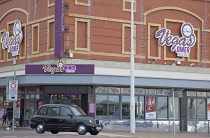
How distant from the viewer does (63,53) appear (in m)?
35.0

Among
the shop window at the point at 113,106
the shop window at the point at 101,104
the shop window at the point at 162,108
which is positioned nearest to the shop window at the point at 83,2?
the shop window at the point at 101,104

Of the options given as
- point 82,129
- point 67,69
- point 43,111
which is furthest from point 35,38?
point 82,129

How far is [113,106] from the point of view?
38062 millimetres

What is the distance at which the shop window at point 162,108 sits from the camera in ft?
132

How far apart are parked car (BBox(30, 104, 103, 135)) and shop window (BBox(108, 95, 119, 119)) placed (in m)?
7.91

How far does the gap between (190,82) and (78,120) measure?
14084 mm

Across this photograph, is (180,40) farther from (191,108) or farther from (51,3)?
(51,3)

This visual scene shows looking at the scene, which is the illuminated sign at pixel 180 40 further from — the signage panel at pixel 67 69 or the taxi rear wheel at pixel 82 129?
the taxi rear wheel at pixel 82 129

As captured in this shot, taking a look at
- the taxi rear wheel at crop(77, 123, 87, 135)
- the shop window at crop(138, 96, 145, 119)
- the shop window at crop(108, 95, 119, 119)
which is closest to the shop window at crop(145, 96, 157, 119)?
the shop window at crop(138, 96, 145, 119)

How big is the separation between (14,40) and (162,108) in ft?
44.7

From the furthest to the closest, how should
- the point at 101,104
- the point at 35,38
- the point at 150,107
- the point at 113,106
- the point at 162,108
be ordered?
the point at 162,108
the point at 150,107
the point at 35,38
the point at 113,106
the point at 101,104

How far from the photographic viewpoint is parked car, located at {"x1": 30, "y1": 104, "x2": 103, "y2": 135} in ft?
95.1

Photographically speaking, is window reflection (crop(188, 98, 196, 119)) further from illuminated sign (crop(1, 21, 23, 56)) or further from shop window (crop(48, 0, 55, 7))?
illuminated sign (crop(1, 21, 23, 56))

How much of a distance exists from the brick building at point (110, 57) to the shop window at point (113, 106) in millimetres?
78
